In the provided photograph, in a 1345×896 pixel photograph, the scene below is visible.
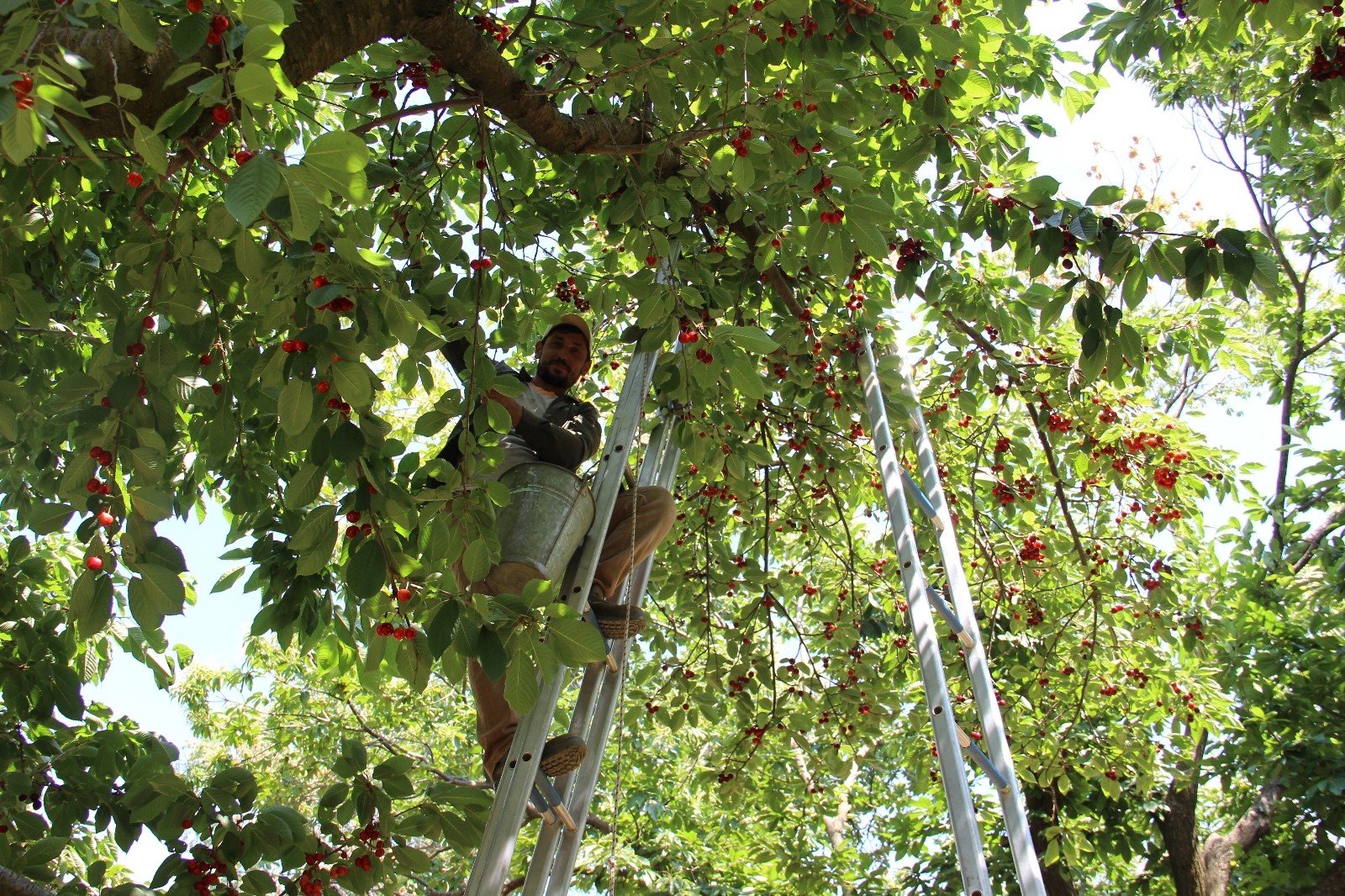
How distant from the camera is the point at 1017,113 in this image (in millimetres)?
3516

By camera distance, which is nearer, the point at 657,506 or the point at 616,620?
the point at 616,620

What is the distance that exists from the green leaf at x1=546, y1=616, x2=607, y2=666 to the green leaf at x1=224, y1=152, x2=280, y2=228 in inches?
29.9

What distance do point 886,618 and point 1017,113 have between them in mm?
2007

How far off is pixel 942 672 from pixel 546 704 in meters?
0.94

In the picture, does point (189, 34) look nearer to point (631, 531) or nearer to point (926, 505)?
point (631, 531)

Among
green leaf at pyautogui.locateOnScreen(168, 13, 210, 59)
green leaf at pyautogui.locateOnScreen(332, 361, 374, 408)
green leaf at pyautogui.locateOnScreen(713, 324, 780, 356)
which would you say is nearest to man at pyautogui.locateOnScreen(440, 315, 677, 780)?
green leaf at pyautogui.locateOnScreen(713, 324, 780, 356)

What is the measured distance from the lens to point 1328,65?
260cm

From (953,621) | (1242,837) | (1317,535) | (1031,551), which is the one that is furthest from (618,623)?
(1317,535)

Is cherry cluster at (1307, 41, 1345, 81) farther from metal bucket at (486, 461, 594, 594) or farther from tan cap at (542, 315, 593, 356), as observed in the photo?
metal bucket at (486, 461, 594, 594)

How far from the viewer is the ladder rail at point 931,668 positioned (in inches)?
81.1

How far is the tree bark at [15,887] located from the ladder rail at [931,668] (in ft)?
5.50

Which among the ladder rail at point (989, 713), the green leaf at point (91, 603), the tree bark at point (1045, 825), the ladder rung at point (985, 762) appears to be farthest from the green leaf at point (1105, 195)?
the tree bark at point (1045, 825)

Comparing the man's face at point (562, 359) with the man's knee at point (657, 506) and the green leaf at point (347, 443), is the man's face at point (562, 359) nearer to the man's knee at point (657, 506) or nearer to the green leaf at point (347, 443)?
the man's knee at point (657, 506)

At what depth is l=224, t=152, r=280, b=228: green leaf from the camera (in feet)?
3.63
